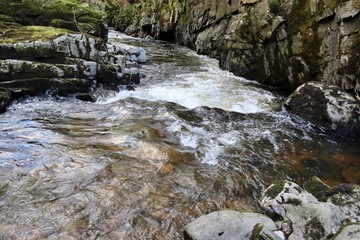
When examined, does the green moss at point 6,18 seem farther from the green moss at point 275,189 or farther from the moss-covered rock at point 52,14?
the green moss at point 275,189

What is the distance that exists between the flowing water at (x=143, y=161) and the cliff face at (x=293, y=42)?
1812 mm

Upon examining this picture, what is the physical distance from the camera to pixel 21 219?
4359mm

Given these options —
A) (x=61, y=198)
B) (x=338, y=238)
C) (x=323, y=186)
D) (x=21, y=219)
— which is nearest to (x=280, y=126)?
(x=323, y=186)

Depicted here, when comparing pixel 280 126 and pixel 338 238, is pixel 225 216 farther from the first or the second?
pixel 280 126

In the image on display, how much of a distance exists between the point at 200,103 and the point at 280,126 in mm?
2986

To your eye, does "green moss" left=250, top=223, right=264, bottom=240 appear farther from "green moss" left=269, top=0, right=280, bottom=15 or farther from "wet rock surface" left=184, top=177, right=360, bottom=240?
"green moss" left=269, top=0, right=280, bottom=15

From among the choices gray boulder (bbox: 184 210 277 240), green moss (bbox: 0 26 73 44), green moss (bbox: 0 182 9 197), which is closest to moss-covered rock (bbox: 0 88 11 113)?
green moss (bbox: 0 26 73 44)

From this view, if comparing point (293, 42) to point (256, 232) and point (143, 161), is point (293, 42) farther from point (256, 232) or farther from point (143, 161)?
point (256, 232)

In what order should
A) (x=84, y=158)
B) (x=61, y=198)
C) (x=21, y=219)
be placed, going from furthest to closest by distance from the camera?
(x=84, y=158), (x=61, y=198), (x=21, y=219)

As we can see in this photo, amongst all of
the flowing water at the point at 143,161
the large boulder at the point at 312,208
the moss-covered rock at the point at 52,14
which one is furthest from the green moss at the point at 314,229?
the moss-covered rock at the point at 52,14

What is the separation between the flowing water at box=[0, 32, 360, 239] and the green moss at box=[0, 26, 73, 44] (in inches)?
99.4

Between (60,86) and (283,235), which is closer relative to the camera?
(283,235)

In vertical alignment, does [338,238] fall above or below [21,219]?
above

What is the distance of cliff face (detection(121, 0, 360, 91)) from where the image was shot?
916 centimetres
